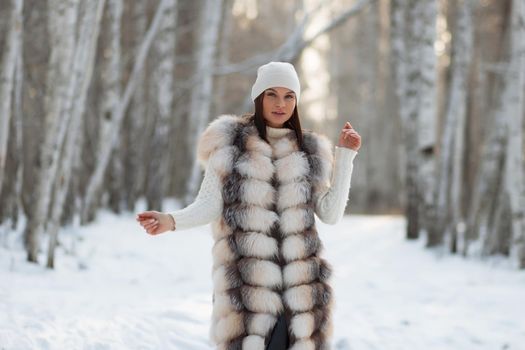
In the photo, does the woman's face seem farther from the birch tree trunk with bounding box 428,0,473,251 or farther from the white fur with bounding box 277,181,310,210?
the birch tree trunk with bounding box 428,0,473,251

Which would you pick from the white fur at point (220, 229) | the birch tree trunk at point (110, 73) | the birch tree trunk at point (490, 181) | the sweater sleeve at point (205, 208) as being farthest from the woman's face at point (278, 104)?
the birch tree trunk at point (490, 181)

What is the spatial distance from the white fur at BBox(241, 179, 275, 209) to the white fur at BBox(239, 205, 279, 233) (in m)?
0.03

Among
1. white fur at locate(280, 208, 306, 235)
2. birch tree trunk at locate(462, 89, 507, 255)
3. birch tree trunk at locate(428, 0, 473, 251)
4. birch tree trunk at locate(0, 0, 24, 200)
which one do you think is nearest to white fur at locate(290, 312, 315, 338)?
white fur at locate(280, 208, 306, 235)

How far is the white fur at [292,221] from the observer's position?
271 cm

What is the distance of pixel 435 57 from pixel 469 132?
7069 mm

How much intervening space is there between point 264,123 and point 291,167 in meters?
0.26

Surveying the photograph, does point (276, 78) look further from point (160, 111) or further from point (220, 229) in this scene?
point (160, 111)

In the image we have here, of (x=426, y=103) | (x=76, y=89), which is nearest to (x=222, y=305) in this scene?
(x=76, y=89)

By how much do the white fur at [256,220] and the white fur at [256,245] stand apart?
0.09 ft

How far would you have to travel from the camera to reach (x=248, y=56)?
19234 millimetres

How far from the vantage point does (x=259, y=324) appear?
261cm

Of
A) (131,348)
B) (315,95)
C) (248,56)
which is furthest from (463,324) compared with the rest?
(315,95)

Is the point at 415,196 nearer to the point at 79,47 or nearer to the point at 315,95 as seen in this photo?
the point at 79,47

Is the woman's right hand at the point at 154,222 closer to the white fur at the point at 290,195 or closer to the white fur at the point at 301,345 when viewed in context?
the white fur at the point at 290,195
